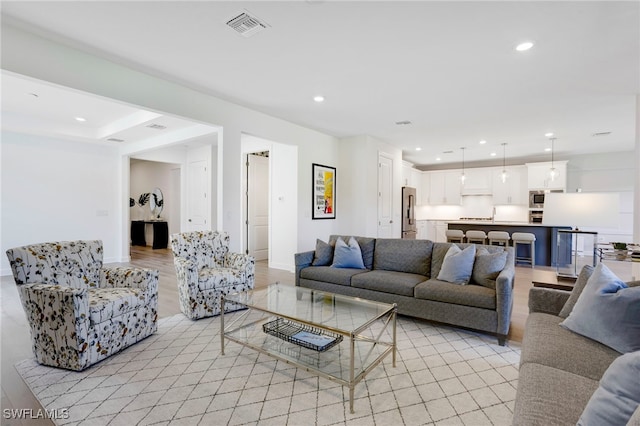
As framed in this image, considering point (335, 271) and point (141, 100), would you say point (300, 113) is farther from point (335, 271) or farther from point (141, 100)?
point (335, 271)

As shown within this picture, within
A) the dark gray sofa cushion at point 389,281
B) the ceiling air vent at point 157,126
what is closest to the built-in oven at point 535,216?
the dark gray sofa cushion at point 389,281

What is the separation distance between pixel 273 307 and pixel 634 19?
11.5 ft

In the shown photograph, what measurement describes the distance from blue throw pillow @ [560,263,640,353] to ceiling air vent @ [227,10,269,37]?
287cm

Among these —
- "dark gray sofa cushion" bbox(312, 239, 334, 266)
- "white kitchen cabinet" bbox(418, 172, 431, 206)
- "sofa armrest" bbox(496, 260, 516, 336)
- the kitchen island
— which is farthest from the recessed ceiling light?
"white kitchen cabinet" bbox(418, 172, 431, 206)

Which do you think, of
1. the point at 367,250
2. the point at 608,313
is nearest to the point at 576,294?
the point at 608,313

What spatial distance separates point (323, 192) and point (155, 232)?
552 cm

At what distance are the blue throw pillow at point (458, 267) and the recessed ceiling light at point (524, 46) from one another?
1.89m

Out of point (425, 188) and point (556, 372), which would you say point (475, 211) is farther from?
point (556, 372)

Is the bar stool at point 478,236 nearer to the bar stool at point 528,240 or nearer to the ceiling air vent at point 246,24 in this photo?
the bar stool at point 528,240

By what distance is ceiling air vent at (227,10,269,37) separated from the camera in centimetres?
235

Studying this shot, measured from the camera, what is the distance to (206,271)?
354 centimetres

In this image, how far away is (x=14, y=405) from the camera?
1.88m

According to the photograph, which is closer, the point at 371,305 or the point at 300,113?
the point at 371,305

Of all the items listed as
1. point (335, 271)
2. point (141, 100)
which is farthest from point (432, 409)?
point (141, 100)
